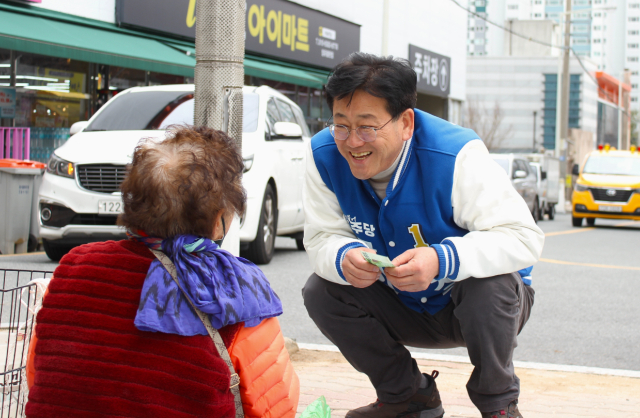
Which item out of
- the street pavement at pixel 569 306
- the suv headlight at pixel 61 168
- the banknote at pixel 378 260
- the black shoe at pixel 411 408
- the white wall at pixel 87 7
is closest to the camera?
the banknote at pixel 378 260

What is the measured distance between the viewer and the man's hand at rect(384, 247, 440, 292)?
2350mm

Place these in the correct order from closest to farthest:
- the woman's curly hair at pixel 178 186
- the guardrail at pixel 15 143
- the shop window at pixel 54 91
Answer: the woman's curly hair at pixel 178 186 < the guardrail at pixel 15 143 < the shop window at pixel 54 91

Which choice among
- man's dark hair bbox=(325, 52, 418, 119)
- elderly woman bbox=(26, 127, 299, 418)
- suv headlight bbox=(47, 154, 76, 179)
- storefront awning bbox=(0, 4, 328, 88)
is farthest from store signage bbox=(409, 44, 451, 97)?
elderly woman bbox=(26, 127, 299, 418)

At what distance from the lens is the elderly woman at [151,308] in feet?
5.56

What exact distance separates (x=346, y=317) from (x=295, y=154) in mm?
5642

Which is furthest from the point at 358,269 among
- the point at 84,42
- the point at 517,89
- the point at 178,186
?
the point at 517,89

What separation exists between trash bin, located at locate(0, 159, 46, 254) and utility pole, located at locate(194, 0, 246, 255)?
535cm

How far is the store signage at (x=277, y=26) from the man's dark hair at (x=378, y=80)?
12.1 m

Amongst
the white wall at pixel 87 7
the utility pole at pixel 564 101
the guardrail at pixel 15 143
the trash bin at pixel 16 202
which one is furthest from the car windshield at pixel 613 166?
the trash bin at pixel 16 202

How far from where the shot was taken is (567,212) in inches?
1136

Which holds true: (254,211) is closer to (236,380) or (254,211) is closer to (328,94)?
(328,94)

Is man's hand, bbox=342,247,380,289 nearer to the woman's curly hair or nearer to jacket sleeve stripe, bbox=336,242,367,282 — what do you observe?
jacket sleeve stripe, bbox=336,242,367,282

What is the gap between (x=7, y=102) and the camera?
11.7 m

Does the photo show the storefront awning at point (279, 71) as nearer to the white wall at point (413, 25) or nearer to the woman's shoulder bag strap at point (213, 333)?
the white wall at point (413, 25)
